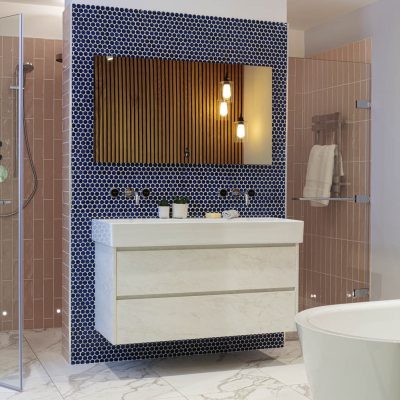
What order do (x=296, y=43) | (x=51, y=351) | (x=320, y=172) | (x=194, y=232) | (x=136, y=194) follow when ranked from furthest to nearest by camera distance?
(x=296, y=43), (x=320, y=172), (x=51, y=351), (x=136, y=194), (x=194, y=232)

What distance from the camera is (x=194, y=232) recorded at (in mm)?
4699

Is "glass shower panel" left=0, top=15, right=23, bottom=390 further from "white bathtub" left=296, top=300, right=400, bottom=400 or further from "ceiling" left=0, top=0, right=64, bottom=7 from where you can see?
"white bathtub" left=296, top=300, right=400, bottom=400

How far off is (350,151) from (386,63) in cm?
75

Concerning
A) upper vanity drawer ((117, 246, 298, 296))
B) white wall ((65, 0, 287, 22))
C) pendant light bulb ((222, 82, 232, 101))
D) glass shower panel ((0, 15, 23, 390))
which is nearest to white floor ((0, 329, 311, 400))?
glass shower panel ((0, 15, 23, 390))

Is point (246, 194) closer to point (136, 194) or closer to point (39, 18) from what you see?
point (136, 194)

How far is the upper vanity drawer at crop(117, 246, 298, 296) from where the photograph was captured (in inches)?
181

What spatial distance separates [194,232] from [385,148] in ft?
6.63

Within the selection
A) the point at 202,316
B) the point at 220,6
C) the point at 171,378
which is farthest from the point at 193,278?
the point at 220,6

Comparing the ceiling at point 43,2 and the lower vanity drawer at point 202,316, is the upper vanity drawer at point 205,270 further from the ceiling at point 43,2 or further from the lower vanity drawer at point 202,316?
the ceiling at point 43,2

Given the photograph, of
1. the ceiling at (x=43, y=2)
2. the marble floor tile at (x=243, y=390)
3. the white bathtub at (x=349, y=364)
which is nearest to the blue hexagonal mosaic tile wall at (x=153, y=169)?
the marble floor tile at (x=243, y=390)

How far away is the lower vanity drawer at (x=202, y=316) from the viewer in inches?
181

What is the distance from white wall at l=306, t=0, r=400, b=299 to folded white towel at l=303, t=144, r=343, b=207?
1.34 feet

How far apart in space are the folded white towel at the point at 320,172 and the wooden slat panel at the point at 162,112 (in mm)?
733

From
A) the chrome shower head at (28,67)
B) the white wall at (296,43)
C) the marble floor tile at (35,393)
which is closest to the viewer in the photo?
the marble floor tile at (35,393)
